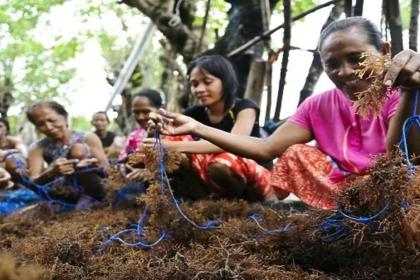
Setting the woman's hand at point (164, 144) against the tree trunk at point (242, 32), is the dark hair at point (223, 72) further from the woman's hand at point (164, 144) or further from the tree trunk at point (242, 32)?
the tree trunk at point (242, 32)

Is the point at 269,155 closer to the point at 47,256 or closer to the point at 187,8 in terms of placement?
the point at 47,256

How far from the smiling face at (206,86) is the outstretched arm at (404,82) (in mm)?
1519

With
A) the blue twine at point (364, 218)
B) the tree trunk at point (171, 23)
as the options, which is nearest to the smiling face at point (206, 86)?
the blue twine at point (364, 218)

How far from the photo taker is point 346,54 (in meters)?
1.65

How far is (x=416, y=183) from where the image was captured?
114cm

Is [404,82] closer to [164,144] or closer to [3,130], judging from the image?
[164,144]

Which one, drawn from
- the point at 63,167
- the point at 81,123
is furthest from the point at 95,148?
the point at 81,123

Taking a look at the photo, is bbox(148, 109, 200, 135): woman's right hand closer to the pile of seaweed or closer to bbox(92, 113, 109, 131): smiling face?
the pile of seaweed

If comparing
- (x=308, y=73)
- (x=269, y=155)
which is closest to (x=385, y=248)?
(x=269, y=155)

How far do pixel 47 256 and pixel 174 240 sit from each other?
17.1 inches

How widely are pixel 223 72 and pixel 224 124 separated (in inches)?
12.0

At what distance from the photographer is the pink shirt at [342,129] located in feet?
6.22

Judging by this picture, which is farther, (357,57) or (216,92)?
(216,92)

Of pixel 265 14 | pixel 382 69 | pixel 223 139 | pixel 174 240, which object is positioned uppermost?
pixel 265 14
